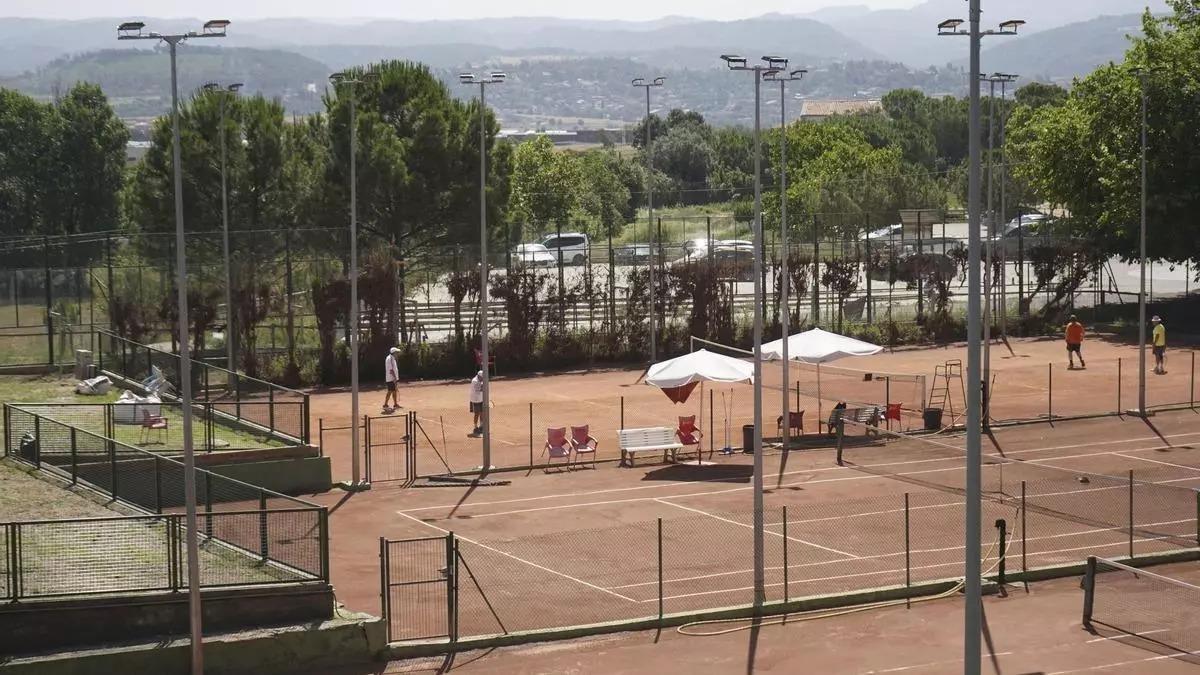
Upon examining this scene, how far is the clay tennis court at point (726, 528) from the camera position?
24297 mm

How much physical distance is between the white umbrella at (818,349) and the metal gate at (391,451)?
9063mm

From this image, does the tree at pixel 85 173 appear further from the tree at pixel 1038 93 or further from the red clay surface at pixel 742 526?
the tree at pixel 1038 93

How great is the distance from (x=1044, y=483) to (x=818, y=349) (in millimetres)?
8284

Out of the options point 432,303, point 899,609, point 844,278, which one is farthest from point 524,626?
point 844,278

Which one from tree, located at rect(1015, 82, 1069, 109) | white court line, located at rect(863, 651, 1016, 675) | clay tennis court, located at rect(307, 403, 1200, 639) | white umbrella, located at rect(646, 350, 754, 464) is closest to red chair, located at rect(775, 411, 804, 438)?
clay tennis court, located at rect(307, 403, 1200, 639)

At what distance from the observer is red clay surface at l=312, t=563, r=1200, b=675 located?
69.3 feet

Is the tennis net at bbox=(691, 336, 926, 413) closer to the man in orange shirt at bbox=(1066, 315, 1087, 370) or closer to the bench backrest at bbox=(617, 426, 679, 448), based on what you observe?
the man in orange shirt at bbox=(1066, 315, 1087, 370)

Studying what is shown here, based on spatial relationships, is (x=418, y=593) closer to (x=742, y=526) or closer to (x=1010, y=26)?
(x=742, y=526)

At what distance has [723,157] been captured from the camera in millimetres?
133875

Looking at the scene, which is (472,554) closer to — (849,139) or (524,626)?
(524,626)

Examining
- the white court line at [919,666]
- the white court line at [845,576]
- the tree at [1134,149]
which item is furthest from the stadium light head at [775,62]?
the tree at [1134,149]

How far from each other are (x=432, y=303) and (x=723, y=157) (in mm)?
83846

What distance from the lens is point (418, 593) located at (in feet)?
77.4

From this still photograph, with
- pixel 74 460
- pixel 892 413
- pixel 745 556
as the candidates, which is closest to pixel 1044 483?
pixel 892 413
